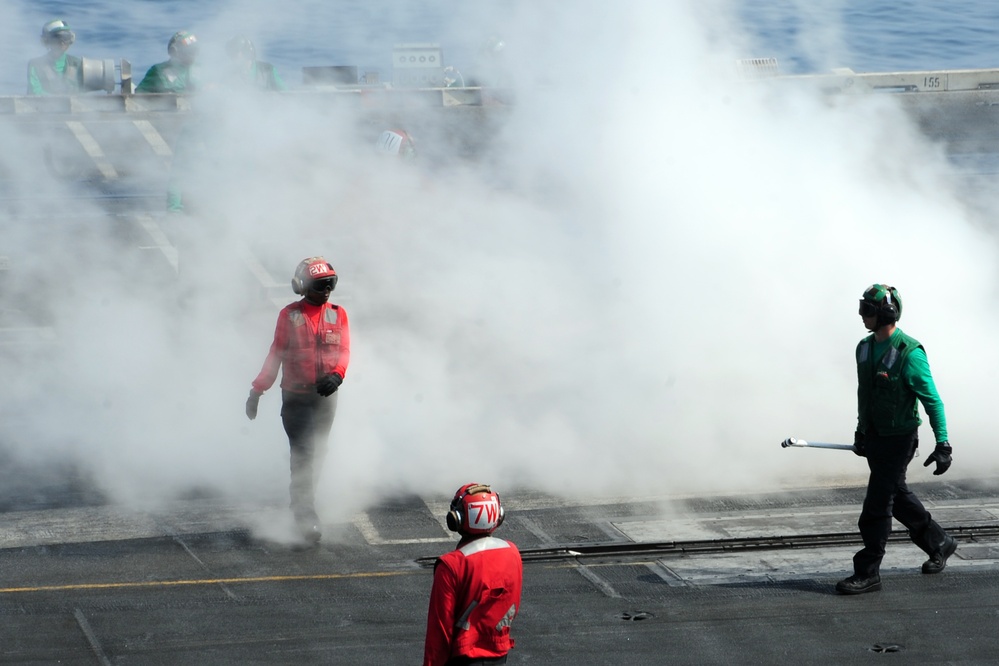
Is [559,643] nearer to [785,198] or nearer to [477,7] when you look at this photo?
[785,198]

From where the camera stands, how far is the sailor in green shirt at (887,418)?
593 centimetres

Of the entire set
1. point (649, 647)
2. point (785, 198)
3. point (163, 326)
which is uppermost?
point (785, 198)

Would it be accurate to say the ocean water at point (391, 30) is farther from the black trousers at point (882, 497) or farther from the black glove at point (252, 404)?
the black trousers at point (882, 497)

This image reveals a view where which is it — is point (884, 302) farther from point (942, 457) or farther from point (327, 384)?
point (327, 384)

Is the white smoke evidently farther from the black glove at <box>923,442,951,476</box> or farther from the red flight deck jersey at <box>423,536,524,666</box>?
the red flight deck jersey at <box>423,536,524,666</box>

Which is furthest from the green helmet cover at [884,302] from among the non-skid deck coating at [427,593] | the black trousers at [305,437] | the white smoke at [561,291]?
the black trousers at [305,437]

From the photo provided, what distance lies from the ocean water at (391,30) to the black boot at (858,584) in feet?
16.5

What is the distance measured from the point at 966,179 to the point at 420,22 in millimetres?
6822

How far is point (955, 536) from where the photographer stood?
678 cm

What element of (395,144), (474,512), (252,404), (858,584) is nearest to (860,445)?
(858,584)

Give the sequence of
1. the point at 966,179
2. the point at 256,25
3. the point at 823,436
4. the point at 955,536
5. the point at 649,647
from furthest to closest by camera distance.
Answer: the point at 966,179
the point at 256,25
the point at 823,436
the point at 955,536
the point at 649,647

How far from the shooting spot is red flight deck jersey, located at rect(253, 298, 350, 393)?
6633 mm

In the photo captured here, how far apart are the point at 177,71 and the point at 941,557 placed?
7.08m

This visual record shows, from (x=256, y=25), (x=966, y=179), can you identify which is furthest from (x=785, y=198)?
(x=966, y=179)
